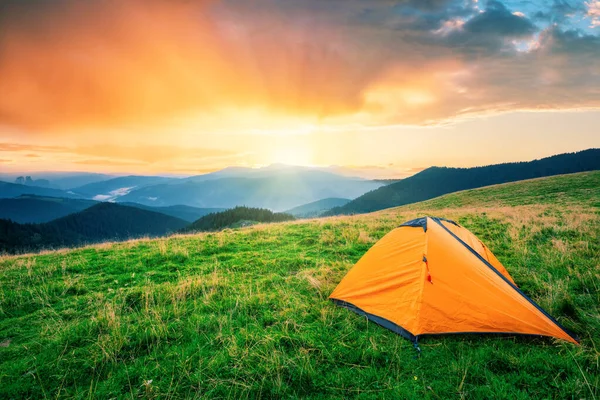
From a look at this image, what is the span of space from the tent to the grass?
0.24 m

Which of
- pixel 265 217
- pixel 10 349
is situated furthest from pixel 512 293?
pixel 265 217

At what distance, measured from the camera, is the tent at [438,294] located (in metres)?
5.13

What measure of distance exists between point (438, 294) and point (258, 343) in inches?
143

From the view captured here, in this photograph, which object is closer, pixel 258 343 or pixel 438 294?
pixel 258 343

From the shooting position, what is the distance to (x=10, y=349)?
510cm

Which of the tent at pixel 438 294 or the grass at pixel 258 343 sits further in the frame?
the tent at pixel 438 294

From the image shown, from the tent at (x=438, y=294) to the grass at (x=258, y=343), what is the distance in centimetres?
24

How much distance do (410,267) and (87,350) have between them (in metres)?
6.45

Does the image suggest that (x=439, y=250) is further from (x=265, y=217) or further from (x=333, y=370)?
(x=265, y=217)

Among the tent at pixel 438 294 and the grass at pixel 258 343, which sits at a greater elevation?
the tent at pixel 438 294

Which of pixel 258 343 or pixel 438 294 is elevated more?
pixel 438 294

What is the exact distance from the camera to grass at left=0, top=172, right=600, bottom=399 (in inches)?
160

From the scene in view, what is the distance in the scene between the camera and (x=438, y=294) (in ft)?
17.9

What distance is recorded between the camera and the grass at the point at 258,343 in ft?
13.4
